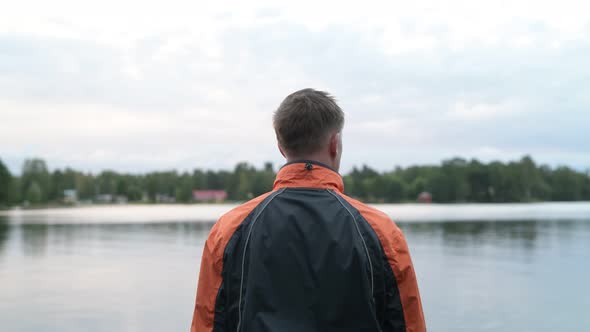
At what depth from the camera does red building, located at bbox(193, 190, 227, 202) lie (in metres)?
152

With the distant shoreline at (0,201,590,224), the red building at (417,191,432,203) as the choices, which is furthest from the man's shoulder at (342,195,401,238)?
the red building at (417,191,432,203)

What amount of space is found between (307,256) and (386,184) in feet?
424

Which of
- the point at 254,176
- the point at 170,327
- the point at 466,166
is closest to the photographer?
the point at 170,327

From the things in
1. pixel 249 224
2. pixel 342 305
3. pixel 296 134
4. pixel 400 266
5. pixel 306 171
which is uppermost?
pixel 296 134

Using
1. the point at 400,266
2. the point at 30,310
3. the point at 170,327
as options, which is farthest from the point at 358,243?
the point at 30,310

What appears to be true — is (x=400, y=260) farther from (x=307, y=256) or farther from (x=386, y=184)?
(x=386, y=184)

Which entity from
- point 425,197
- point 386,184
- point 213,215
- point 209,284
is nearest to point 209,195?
point 386,184

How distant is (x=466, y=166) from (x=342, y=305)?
434 ft

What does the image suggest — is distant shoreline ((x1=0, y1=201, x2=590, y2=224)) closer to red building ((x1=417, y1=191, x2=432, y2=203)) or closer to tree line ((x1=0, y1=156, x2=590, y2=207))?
tree line ((x1=0, y1=156, x2=590, y2=207))

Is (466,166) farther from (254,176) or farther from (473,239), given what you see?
(473,239)

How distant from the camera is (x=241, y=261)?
187 centimetres

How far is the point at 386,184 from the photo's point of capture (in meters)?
129

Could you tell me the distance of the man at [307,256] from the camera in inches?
69.4

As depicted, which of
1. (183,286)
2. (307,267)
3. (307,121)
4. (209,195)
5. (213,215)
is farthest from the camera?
(209,195)
